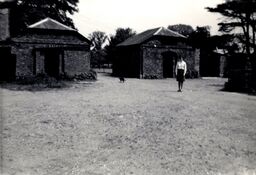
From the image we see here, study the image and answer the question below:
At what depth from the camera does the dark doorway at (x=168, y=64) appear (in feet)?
103

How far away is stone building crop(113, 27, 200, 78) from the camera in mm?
30266

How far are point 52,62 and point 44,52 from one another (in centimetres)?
102

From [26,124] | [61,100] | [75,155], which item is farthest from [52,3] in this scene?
[75,155]

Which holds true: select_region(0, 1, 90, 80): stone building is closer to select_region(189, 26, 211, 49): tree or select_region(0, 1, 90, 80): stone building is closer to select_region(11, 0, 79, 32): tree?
select_region(11, 0, 79, 32): tree

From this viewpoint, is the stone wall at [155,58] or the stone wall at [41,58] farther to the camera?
the stone wall at [155,58]

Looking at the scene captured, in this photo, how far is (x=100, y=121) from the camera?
28.1 ft

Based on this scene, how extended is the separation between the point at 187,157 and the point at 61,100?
8.10m

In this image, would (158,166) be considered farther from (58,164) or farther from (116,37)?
(116,37)

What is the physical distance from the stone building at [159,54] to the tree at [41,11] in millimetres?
12815

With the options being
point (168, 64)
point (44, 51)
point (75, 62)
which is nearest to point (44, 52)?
point (44, 51)

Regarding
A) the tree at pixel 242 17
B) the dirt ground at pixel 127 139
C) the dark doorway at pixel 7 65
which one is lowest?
the dirt ground at pixel 127 139

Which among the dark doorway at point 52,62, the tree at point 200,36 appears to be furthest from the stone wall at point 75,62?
the tree at point 200,36

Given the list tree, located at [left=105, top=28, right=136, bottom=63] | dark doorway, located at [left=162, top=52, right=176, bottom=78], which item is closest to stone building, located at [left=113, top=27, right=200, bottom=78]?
dark doorway, located at [left=162, top=52, right=176, bottom=78]

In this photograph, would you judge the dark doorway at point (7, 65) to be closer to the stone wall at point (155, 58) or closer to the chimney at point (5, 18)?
the chimney at point (5, 18)
